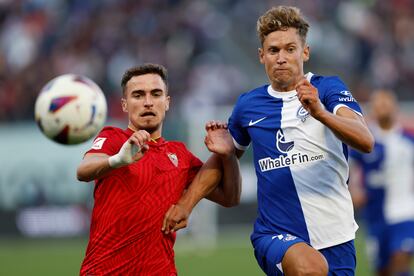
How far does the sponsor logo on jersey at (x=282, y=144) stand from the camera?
22.4 feet

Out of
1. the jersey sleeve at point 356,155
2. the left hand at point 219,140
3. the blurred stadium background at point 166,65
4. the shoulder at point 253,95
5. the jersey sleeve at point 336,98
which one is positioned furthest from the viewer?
the blurred stadium background at point 166,65

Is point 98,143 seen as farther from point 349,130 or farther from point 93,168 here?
point 349,130

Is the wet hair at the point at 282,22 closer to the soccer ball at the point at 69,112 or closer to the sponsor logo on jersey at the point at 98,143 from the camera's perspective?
the sponsor logo on jersey at the point at 98,143

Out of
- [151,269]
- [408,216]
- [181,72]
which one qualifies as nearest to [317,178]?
[151,269]

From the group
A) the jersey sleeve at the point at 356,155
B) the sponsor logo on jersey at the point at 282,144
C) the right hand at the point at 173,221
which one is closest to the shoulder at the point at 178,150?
the right hand at the point at 173,221

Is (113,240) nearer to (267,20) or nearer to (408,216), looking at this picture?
(267,20)

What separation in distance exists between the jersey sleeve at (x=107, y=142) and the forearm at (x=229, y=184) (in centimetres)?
81

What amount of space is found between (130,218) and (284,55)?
1588 mm

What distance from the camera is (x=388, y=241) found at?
11.8 metres

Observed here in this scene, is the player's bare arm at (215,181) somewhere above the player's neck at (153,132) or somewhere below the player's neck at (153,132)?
below

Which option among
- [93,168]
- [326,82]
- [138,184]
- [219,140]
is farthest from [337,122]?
[93,168]

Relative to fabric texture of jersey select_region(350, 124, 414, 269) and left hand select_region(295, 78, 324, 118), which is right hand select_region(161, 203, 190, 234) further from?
fabric texture of jersey select_region(350, 124, 414, 269)

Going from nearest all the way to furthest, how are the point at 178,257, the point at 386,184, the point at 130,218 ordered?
1. the point at 130,218
2. the point at 386,184
3. the point at 178,257

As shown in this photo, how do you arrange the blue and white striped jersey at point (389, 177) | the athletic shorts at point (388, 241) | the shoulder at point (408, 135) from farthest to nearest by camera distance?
the shoulder at point (408, 135) → the blue and white striped jersey at point (389, 177) → the athletic shorts at point (388, 241)
